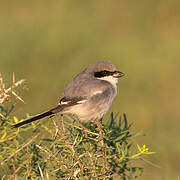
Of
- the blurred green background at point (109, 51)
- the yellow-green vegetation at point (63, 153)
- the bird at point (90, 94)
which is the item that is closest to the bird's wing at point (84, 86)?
the bird at point (90, 94)

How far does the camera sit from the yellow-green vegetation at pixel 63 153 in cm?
200

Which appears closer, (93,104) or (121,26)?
(93,104)

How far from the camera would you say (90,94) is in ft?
13.3

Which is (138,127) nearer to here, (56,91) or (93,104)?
(56,91)

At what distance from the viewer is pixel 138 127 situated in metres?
6.24

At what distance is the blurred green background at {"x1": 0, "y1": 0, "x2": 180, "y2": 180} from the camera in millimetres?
6508

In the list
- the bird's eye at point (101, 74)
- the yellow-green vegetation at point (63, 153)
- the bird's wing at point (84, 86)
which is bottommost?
the yellow-green vegetation at point (63, 153)

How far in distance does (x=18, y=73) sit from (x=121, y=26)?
8.83ft

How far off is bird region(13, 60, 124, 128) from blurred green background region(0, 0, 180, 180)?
49.8 inches

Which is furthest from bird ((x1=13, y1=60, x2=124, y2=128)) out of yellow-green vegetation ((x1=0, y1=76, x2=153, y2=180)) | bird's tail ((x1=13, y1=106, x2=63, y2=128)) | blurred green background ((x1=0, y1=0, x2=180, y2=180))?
blurred green background ((x1=0, y1=0, x2=180, y2=180))

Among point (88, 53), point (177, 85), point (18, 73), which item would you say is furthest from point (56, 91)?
point (177, 85)

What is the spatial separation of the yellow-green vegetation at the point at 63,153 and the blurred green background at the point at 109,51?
268cm

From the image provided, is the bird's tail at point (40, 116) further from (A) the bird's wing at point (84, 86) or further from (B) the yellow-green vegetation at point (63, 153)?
(A) the bird's wing at point (84, 86)

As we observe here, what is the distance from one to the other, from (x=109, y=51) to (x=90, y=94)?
4.00m
